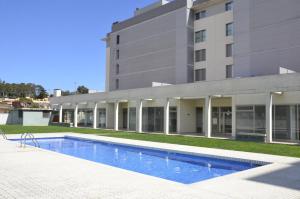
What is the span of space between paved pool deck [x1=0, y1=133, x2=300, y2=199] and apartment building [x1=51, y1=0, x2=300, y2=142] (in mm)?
12437

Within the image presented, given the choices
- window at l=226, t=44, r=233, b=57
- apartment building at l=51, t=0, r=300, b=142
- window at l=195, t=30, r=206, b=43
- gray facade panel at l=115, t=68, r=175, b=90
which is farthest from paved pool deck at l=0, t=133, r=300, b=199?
gray facade panel at l=115, t=68, r=175, b=90

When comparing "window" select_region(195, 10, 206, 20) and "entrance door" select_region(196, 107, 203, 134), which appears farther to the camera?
"window" select_region(195, 10, 206, 20)

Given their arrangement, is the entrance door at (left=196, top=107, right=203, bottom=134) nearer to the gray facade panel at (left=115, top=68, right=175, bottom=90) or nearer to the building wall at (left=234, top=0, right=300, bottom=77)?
the building wall at (left=234, top=0, right=300, bottom=77)

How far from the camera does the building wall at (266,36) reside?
25766mm

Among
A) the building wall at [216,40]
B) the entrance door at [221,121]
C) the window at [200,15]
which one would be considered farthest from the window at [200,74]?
the window at [200,15]

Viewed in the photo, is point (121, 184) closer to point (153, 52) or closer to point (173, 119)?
point (173, 119)

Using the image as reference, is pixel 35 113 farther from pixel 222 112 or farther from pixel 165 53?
pixel 222 112

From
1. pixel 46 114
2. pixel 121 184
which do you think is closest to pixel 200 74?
pixel 46 114

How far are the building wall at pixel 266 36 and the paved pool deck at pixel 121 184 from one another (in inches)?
657

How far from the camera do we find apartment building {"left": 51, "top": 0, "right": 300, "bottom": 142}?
77.0 ft

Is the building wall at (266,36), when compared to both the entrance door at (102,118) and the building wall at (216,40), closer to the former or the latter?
the building wall at (216,40)

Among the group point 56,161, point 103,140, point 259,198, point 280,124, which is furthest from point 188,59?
point 259,198

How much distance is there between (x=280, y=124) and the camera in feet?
77.0

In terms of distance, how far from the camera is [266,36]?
1083 inches
